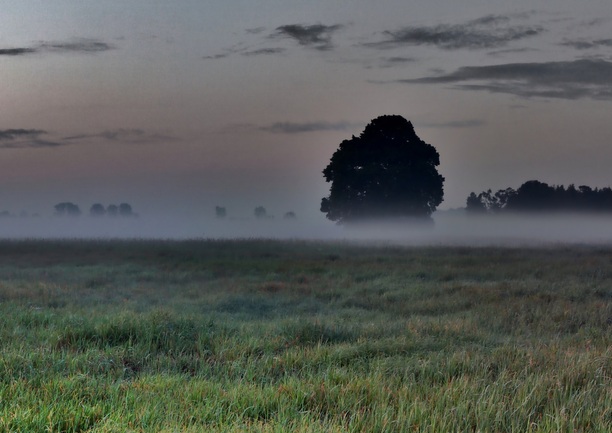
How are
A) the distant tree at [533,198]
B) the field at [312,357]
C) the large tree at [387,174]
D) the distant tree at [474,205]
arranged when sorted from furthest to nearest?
the distant tree at [474,205]
the distant tree at [533,198]
the large tree at [387,174]
the field at [312,357]

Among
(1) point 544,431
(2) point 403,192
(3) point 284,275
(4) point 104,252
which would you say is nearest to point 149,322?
(1) point 544,431

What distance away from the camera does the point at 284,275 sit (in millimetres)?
20312

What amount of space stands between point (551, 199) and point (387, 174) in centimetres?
4448

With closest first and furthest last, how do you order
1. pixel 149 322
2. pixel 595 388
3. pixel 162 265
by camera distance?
pixel 595 388 → pixel 149 322 → pixel 162 265

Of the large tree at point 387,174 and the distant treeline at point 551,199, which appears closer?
the large tree at point 387,174

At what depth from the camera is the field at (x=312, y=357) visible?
17.3 ft

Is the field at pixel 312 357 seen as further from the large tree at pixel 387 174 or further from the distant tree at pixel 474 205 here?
the distant tree at pixel 474 205

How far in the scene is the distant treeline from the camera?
81688 mm

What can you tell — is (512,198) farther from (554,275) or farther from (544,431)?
(544,431)

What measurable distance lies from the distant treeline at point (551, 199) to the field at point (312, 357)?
6739 cm

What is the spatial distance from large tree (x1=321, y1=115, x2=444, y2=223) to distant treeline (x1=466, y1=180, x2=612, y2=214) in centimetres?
3743

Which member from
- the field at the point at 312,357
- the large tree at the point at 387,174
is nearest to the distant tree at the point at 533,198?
the large tree at the point at 387,174

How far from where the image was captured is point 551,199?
82.4 m

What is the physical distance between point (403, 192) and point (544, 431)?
4504cm
